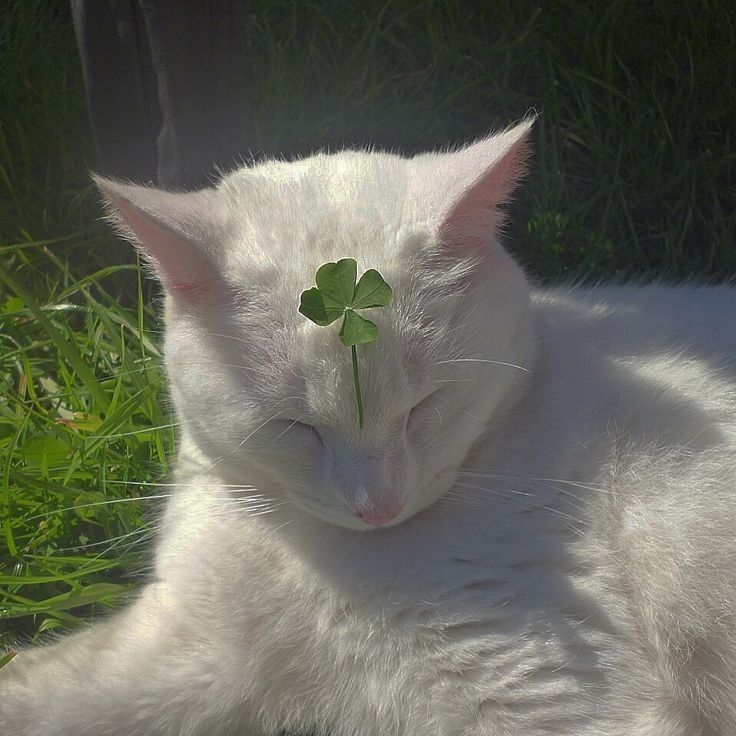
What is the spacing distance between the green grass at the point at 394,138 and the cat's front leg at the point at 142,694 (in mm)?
540

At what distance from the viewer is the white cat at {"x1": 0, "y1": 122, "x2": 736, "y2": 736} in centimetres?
138

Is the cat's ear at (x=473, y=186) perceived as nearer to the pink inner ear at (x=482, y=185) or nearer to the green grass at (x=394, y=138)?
the pink inner ear at (x=482, y=185)

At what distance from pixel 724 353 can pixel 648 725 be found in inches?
27.0

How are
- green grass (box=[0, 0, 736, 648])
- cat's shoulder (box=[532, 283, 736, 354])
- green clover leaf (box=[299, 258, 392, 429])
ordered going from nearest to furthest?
green clover leaf (box=[299, 258, 392, 429]), cat's shoulder (box=[532, 283, 736, 354]), green grass (box=[0, 0, 736, 648])

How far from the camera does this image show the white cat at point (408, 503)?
138 centimetres

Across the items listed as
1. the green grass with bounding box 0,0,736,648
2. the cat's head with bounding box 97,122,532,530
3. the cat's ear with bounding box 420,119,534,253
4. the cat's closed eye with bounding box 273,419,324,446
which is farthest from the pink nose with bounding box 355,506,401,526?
the green grass with bounding box 0,0,736,648

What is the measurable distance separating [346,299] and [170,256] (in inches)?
11.9

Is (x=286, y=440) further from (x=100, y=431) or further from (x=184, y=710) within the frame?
(x=100, y=431)

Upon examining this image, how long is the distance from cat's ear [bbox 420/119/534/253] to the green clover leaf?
19cm

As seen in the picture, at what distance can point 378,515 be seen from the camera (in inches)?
54.2

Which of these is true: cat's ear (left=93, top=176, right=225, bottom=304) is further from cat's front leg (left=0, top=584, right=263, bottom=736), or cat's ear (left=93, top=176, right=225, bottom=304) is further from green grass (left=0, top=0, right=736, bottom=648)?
green grass (left=0, top=0, right=736, bottom=648)

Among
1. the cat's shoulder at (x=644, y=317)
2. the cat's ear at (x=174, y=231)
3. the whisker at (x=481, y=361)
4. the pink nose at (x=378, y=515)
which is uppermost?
the cat's ear at (x=174, y=231)

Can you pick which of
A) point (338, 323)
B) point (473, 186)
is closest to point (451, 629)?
point (338, 323)

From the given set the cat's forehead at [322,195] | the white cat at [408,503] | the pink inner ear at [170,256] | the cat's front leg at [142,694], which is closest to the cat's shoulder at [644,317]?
the white cat at [408,503]
